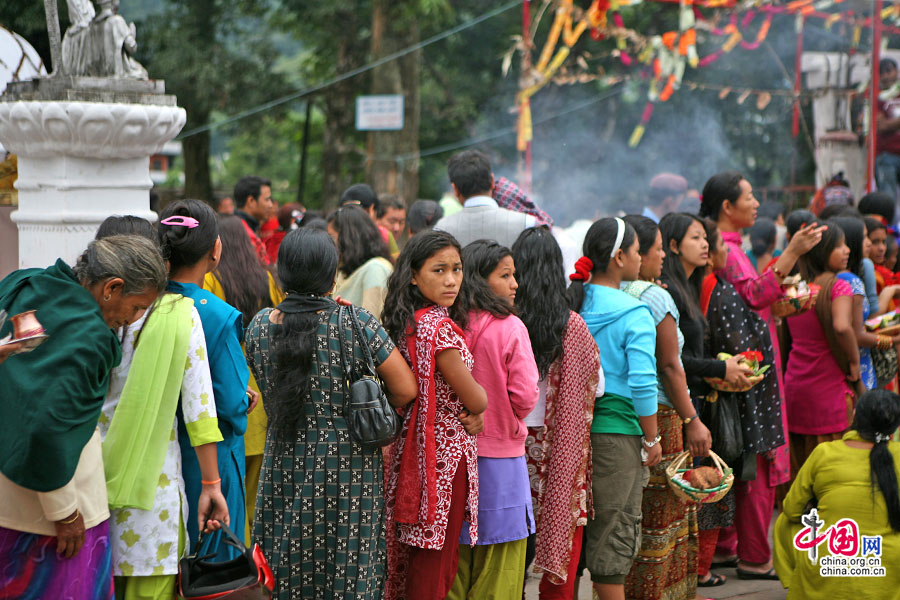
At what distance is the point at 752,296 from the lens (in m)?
4.68

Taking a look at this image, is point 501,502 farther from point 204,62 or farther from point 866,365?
point 204,62

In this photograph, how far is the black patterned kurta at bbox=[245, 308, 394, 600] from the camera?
3039 mm

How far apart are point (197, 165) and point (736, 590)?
11.7 metres

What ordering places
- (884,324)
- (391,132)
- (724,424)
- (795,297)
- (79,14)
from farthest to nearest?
(391,132) < (884,324) < (795,297) < (724,424) < (79,14)

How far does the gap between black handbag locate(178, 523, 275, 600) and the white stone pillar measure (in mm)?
2070

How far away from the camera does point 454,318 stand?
353cm

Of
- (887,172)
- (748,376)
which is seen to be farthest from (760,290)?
(887,172)

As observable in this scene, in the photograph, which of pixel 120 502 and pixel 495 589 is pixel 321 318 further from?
pixel 495 589

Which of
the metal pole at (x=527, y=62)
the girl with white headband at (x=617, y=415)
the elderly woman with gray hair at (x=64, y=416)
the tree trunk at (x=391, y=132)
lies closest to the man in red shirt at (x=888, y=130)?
the metal pole at (x=527, y=62)

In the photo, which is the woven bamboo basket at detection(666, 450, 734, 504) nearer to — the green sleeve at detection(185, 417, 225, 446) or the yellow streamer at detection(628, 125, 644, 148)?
the green sleeve at detection(185, 417, 225, 446)

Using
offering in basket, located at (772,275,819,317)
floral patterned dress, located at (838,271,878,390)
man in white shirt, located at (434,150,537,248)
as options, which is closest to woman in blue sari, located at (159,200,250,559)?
man in white shirt, located at (434,150,537,248)

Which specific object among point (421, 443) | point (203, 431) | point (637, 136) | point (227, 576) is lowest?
point (227, 576)

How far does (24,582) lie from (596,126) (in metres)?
14.3

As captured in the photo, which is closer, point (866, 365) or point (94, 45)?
point (94, 45)
